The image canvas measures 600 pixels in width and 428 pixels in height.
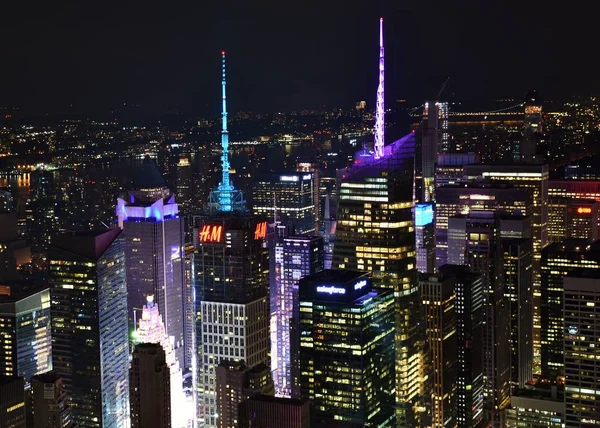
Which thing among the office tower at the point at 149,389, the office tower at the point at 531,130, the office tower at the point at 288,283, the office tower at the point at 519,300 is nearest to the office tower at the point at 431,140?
the office tower at the point at 531,130

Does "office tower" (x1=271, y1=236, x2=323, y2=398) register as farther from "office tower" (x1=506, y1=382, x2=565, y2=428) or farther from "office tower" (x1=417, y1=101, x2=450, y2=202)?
"office tower" (x1=506, y1=382, x2=565, y2=428)

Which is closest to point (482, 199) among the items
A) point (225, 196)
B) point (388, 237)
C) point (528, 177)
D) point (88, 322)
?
point (528, 177)

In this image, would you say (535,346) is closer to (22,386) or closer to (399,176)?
(399,176)

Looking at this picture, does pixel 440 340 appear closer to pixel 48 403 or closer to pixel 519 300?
pixel 519 300

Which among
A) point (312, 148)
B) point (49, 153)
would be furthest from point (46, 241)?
point (312, 148)

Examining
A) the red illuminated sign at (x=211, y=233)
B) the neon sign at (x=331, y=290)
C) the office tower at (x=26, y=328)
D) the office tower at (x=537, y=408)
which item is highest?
the red illuminated sign at (x=211, y=233)

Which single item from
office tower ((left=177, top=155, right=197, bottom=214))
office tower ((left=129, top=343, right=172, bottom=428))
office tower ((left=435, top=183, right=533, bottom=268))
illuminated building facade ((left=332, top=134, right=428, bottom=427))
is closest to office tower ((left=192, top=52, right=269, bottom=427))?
office tower ((left=177, top=155, right=197, bottom=214))

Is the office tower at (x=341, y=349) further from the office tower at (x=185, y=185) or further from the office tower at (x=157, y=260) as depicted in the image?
the office tower at (x=157, y=260)

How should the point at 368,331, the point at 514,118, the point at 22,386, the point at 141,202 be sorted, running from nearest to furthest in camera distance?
the point at 368,331
the point at 22,386
the point at 141,202
the point at 514,118
